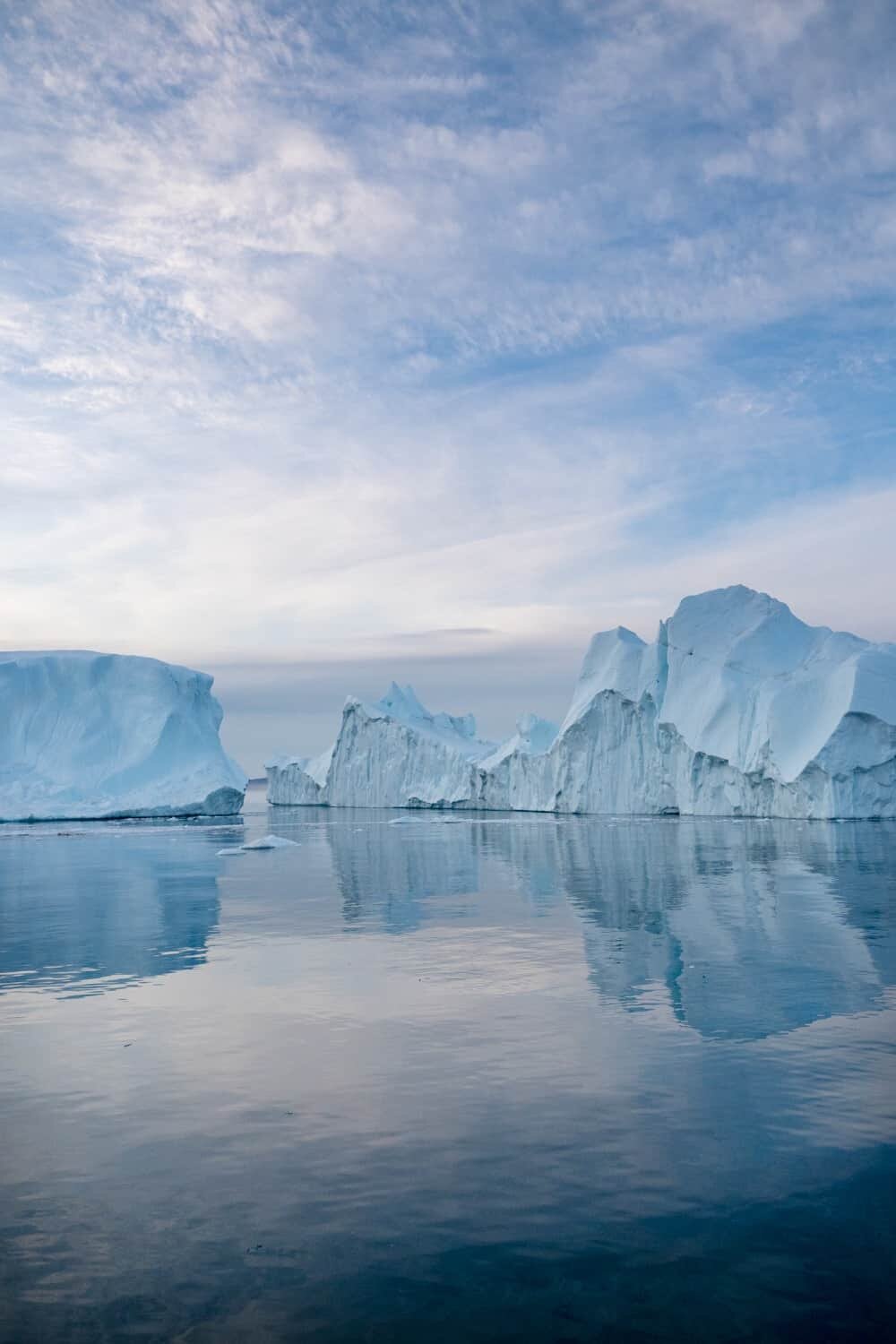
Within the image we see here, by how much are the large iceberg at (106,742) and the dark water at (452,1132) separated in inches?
1256

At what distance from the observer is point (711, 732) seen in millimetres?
35875

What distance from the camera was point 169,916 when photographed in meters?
12.6

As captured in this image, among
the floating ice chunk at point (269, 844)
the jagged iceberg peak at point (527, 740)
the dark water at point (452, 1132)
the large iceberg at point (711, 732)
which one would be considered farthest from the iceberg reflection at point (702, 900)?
the jagged iceberg peak at point (527, 740)

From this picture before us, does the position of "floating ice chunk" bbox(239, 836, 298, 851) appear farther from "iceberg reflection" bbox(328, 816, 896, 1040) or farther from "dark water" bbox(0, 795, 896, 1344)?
"dark water" bbox(0, 795, 896, 1344)

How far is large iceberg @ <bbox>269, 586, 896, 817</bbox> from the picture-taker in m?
31.2

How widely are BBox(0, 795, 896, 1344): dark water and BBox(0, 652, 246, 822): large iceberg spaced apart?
31.9 m

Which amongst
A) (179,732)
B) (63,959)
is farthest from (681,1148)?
(179,732)

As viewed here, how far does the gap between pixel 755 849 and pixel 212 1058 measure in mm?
17239

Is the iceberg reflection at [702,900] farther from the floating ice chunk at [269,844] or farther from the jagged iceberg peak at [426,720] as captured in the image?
the jagged iceberg peak at [426,720]

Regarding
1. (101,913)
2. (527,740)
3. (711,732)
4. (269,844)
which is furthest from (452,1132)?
(527,740)

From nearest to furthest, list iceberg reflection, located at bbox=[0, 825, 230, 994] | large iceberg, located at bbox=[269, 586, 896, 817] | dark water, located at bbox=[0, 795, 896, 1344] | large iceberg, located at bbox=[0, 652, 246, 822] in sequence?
dark water, located at bbox=[0, 795, 896, 1344], iceberg reflection, located at bbox=[0, 825, 230, 994], large iceberg, located at bbox=[269, 586, 896, 817], large iceberg, located at bbox=[0, 652, 246, 822]

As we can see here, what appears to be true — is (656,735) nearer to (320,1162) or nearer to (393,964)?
(393,964)

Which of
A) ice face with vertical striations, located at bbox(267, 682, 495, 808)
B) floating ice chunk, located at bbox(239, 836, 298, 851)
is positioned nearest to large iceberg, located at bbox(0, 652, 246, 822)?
ice face with vertical striations, located at bbox(267, 682, 495, 808)

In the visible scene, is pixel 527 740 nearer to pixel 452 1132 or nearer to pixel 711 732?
pixel 711 732
